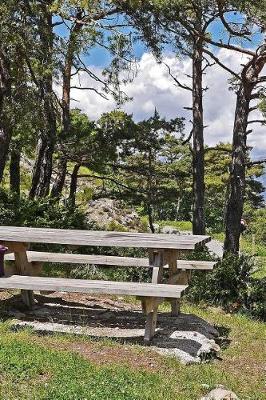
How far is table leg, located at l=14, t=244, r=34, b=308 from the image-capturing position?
721 centimetres

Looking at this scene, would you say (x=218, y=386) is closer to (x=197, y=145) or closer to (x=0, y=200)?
(x=0, y=200)

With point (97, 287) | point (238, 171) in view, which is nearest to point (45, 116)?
point (238, 171)

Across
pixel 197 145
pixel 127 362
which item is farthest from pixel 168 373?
pixel 197 145

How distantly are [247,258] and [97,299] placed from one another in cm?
335

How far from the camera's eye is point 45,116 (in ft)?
43.1

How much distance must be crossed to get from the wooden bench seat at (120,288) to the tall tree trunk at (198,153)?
30.8 ft

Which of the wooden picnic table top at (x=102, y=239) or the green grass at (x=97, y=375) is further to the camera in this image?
the wooden picnic table top at (x=102, y=239)

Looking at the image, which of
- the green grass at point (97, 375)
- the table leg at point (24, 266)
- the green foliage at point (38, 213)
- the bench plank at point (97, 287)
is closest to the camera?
the green grass at point (97, 375)

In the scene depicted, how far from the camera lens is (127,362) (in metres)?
5.44

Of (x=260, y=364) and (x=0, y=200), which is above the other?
(x=0, y=200)

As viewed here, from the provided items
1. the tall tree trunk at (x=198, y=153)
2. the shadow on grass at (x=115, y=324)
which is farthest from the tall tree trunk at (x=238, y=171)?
the shadow on grass at (x=115, y=324)

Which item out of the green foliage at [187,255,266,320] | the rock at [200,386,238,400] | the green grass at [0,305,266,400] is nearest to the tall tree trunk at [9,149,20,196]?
the green foliage at [187,255,266,320]

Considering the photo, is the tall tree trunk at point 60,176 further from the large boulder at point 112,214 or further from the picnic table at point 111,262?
the picnic table at point 111,262

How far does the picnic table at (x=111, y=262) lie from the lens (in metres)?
6.17
